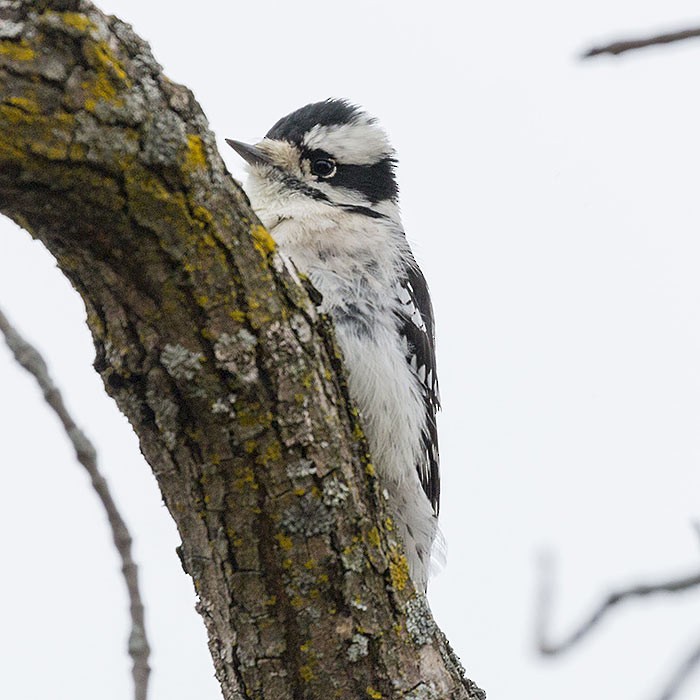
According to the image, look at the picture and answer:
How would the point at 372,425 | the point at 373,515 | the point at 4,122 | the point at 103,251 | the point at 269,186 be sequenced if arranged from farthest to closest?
the point at 269,186 → the point at 372,425 → the point at 373,515 → the point at 103,251 → the point at 4,122

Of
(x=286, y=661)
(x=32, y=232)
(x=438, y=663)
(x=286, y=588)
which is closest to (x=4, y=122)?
(x=32, y=232)

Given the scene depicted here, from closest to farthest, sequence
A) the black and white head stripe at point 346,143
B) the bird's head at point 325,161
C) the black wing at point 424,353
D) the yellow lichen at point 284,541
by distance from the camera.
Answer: the yellow lichen at point 284,541, the black wing at point 424,353, the bird's head at point 325,161, the black and white head stripe at point 346,143

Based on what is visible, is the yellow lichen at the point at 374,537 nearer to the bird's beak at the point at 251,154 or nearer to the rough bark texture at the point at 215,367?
the rough bark texture at the point at 215,367

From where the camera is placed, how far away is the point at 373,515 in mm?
2582

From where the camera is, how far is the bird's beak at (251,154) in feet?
15.6

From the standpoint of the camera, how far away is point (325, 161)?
4.88 metres

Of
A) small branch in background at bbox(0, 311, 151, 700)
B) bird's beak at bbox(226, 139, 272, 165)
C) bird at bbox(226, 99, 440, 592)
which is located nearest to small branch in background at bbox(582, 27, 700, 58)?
small branch in background at bbox(0, 311, 151, 700)

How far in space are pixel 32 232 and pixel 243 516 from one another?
0.77 m

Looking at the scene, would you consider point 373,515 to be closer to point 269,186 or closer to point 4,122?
point 4,122

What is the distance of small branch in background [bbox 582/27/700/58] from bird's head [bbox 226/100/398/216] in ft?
9.96

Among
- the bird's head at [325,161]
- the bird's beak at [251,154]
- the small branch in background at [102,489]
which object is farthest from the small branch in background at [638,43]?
the bird's beak at [251,154]

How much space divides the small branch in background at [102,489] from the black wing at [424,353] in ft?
5.61

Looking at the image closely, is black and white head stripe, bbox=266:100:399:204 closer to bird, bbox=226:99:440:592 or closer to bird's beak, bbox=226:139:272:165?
bird, bbox=226:99:440:592

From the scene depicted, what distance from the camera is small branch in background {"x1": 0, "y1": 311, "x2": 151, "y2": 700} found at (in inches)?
104
